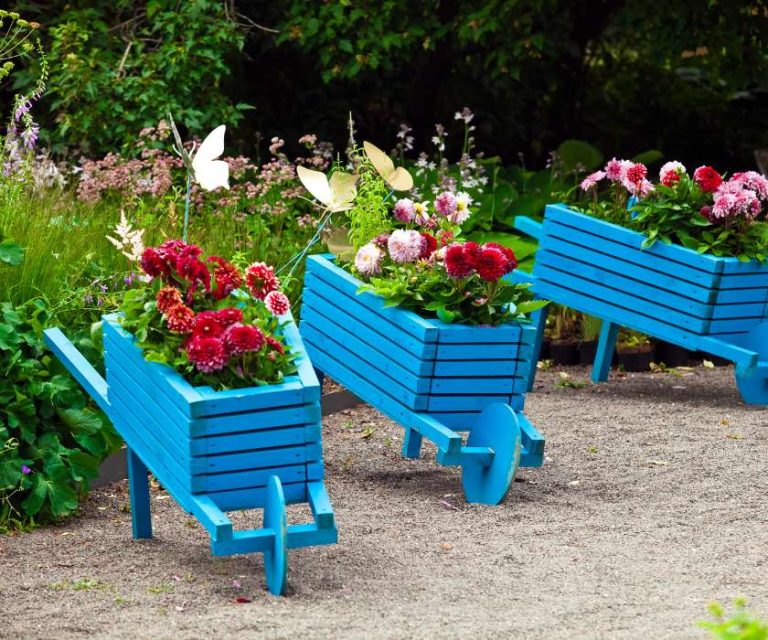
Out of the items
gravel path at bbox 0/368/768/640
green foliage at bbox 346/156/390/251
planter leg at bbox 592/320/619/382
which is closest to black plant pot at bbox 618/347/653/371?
planter leg at bbox 592/320/619/382

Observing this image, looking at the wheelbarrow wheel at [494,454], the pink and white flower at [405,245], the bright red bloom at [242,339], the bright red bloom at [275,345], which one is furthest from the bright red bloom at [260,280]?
the wheelbarrow wheel at [494,454]

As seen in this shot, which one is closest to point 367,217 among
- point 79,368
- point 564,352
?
point 79,368

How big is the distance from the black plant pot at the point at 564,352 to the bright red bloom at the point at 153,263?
3.67 meters

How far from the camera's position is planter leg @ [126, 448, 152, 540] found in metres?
4.10

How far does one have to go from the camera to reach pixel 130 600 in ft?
11.6

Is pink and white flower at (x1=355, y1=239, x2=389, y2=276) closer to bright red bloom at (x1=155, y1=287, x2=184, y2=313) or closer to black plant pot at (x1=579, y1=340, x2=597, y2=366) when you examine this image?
bright red bloom at (x1=155, y1=287, x2=184, y2=313)

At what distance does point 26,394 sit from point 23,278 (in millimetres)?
776

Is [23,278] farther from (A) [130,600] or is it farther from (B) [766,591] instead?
(B) [766,591]

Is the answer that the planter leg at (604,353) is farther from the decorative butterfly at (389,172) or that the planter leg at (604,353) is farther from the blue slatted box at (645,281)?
the decorative butterfly at (389,172)

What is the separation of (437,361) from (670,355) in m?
2.97

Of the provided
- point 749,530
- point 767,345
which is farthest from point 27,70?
point 749,530

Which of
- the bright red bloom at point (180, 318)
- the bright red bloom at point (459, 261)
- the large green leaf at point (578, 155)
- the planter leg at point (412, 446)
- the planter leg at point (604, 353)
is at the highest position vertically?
the large green leaf at point (578, 155)

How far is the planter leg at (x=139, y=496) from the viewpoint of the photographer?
4.10 meters

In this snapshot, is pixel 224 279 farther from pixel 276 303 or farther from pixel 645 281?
pixel 645 281
